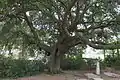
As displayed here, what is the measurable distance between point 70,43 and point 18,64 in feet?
8.14

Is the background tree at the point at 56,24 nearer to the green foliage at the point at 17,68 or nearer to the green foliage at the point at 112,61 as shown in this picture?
the green foliage at the point at 17,68

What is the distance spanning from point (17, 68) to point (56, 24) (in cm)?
252

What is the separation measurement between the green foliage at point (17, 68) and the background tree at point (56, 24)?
0.84 meters

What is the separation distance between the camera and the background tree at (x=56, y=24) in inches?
299

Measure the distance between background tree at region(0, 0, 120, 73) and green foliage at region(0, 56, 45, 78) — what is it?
0.84 meters

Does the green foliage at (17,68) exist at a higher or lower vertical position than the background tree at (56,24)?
lower

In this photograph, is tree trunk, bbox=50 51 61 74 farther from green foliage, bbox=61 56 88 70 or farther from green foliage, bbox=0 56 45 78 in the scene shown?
green foliage, bbox=61 56 88 70

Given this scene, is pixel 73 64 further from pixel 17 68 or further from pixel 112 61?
pixel 17 68

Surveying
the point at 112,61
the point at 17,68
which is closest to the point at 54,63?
the point at 17,68

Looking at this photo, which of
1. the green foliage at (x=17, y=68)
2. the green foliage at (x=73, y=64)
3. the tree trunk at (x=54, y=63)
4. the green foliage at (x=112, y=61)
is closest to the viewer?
the green foliage at (x=17, y=68)

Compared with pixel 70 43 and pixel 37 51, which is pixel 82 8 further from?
pixel 37 51

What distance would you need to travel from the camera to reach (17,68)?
8.80m

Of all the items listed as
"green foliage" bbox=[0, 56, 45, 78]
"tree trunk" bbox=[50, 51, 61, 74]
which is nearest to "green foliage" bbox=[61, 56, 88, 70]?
"tree trunk" bbox=[50, 51, 61, 74]

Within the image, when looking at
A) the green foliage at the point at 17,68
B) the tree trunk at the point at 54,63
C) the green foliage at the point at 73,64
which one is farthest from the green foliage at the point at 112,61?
the green foliage at the point at 17,68
